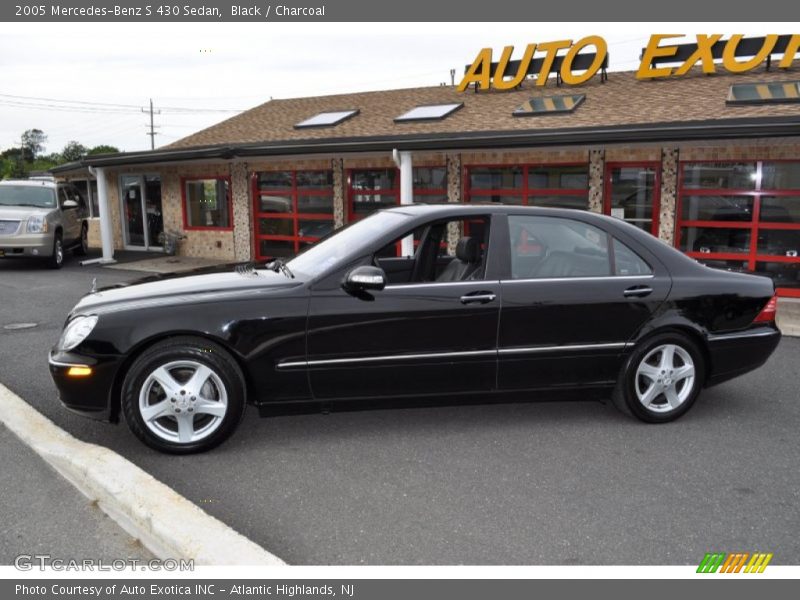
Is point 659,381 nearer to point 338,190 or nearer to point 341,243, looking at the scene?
point 341,243

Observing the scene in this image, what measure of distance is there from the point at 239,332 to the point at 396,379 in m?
1.03

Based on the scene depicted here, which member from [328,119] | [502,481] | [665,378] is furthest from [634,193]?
[502,481]

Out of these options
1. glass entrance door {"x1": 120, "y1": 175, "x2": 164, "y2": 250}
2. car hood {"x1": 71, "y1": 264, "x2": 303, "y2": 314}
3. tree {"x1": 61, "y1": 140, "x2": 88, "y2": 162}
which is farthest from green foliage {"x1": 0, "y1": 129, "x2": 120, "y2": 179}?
car hood {"x1": 71, "y1": 264, "x2": 303, "y2": 314}

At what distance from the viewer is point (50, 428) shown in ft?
14.6

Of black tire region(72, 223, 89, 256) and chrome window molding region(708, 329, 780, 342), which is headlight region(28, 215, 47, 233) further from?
chrome window molding region(708, 329, 780, 342)

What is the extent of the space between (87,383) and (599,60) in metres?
14.2

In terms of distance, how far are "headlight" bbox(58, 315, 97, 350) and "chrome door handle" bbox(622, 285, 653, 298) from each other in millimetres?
3444

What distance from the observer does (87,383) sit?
13.3 ft

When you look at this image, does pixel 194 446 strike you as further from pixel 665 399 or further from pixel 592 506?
pixel 665 399

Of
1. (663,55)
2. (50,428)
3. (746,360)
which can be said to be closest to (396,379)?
(50,428)

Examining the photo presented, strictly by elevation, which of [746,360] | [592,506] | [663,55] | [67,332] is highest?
[663,55]

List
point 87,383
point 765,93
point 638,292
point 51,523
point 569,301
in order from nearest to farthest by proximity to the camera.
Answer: point 51,523 → point 87,383 → point 569,301 → point 638,292 → point 765,93

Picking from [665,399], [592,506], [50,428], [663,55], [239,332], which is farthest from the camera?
[663,55]

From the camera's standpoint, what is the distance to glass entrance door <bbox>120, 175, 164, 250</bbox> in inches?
742
